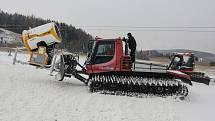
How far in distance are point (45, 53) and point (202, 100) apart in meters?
7.58

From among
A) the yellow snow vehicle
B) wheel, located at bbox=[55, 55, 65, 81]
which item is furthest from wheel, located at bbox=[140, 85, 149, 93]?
the yellow snow vehicle

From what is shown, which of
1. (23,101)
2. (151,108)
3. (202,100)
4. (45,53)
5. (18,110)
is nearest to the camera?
(18,110)

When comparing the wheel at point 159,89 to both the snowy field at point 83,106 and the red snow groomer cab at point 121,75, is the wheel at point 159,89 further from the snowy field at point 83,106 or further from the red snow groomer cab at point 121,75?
the snowy field at point 83,106

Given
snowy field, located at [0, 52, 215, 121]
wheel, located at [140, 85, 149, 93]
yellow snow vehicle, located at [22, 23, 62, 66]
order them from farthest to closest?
yellow snow vehicle, located at [22, 23, 62, 66] < wheel, located at [140, 85, 149, 93] < snowy field, located at [0, 52, 215, 121]

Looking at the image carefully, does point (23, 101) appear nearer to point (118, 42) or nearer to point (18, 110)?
point (18, 110)

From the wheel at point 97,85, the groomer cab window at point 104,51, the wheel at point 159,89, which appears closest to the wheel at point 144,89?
the wheel at point 159,89

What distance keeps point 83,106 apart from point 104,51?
4.32m

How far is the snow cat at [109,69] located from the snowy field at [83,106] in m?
0.66

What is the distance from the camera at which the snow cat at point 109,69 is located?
1353 centimetres

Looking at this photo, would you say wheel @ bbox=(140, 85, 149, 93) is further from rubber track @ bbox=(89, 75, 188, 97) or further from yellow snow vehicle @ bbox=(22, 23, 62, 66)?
yellow snow vehicle @ bbox=(22, 23, 62, 66)

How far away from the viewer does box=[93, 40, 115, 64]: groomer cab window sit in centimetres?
1419

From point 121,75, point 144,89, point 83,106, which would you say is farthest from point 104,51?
point 83,106

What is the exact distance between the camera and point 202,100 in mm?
14000

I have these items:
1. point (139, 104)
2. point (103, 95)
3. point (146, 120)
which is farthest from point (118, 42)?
point (146, 120)
